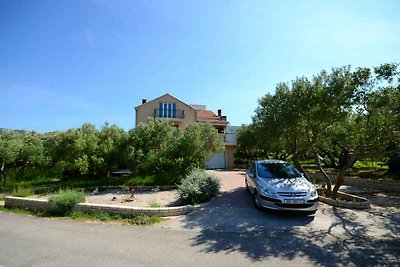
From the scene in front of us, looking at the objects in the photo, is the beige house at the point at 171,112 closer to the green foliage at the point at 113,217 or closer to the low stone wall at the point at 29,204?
the low stone wall at the point at 29,204

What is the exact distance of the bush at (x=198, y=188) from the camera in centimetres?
934

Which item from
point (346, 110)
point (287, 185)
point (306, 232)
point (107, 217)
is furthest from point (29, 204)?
point (346, 110)

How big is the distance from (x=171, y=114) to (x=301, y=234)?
28435 mm

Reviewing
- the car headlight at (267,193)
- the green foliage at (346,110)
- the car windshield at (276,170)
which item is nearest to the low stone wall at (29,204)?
the car headlight at (267,193)

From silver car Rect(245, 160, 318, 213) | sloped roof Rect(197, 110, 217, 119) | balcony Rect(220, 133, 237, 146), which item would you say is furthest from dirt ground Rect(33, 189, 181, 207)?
sloped roof Rect(197, 110, 217, 119)

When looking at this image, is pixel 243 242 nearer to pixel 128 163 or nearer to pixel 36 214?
pixel 36 214

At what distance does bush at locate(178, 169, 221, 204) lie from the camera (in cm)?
934

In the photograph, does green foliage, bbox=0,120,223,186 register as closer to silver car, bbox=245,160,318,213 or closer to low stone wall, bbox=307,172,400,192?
silver car, bbox=245,160,318,213

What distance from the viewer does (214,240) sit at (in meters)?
5.99

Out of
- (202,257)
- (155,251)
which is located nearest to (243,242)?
(202,257)

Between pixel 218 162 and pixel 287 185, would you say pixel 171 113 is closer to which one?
pixel 218 162

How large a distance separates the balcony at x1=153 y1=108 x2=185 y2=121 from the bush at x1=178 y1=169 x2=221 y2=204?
2335cm

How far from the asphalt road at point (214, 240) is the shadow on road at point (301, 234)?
0.02 meters

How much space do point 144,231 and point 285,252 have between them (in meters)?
3.50
